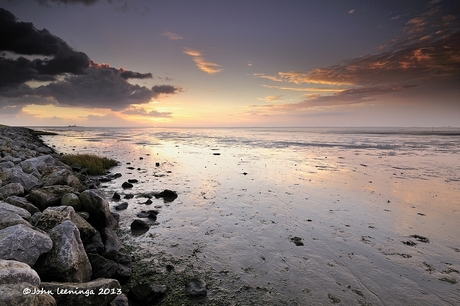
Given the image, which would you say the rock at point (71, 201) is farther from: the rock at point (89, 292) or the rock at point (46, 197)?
the rock at point (89, 292)

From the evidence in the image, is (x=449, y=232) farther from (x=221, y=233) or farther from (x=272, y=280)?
(x=221, y=233)

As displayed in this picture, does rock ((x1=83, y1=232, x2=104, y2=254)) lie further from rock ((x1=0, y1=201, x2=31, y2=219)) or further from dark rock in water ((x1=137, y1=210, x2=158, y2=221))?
dark rock in water ((x1=137, y1=210, x2=158, y2=221))

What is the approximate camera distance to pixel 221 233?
10.2 meters

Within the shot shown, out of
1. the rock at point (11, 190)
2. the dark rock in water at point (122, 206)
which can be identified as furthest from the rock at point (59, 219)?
the dark rock in water at point (122, 206)

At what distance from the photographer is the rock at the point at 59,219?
6.63 meters

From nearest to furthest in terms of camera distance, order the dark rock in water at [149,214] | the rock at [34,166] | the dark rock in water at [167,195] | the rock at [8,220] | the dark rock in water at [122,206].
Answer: the rock at [8,220], the dark rock in water at [149,214], the dark rock in water at [122,206], the rock at [34,166], the dark rock in water at [167,195]

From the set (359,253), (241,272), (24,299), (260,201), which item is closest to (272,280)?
(241,272)

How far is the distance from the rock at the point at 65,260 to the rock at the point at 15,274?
99 centimetres

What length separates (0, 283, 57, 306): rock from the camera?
11.8ft

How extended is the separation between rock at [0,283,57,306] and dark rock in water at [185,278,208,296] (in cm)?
337

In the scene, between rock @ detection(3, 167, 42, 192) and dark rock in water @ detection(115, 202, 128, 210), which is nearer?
rock @ detection(3, 167, 42, 192)

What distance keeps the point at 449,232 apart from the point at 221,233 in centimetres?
959

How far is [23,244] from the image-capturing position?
199 inches

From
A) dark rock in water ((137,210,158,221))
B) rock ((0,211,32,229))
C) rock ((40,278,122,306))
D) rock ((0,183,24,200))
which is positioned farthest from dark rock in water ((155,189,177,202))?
rock ((40,278,122,306))
